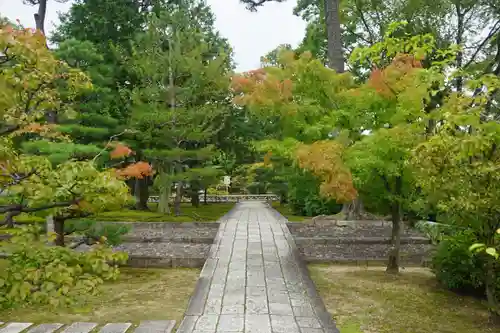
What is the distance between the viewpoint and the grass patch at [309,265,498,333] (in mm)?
5668

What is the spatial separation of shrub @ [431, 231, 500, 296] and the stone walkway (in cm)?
238

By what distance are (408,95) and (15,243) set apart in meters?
6.72

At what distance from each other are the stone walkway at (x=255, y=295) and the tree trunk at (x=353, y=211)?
6537 mm

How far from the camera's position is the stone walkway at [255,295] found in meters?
5.36

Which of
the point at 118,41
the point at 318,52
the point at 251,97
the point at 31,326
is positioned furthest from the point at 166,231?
the point at 318,52

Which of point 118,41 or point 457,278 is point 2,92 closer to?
point 457,278

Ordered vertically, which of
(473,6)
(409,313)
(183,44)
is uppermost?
(473,6)

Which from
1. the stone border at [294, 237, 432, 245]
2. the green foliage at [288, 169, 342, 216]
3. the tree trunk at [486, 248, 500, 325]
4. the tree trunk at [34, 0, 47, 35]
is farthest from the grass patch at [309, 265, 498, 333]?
the tree trunk at [34, 0, 47, 35]

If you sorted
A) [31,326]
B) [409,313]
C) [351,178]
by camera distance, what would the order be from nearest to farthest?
1. [31,326]
2. [409,313]
3. [351,178]

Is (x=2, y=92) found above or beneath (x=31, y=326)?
above

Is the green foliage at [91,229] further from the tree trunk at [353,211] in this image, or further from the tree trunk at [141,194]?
the tree trunk at [141,194]

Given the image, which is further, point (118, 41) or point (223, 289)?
point (118, 41)

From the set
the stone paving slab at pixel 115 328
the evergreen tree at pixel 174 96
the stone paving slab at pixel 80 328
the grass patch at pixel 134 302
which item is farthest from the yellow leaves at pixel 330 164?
the evergreen tree at pixel 174 96

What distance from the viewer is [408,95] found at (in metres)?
7.39
